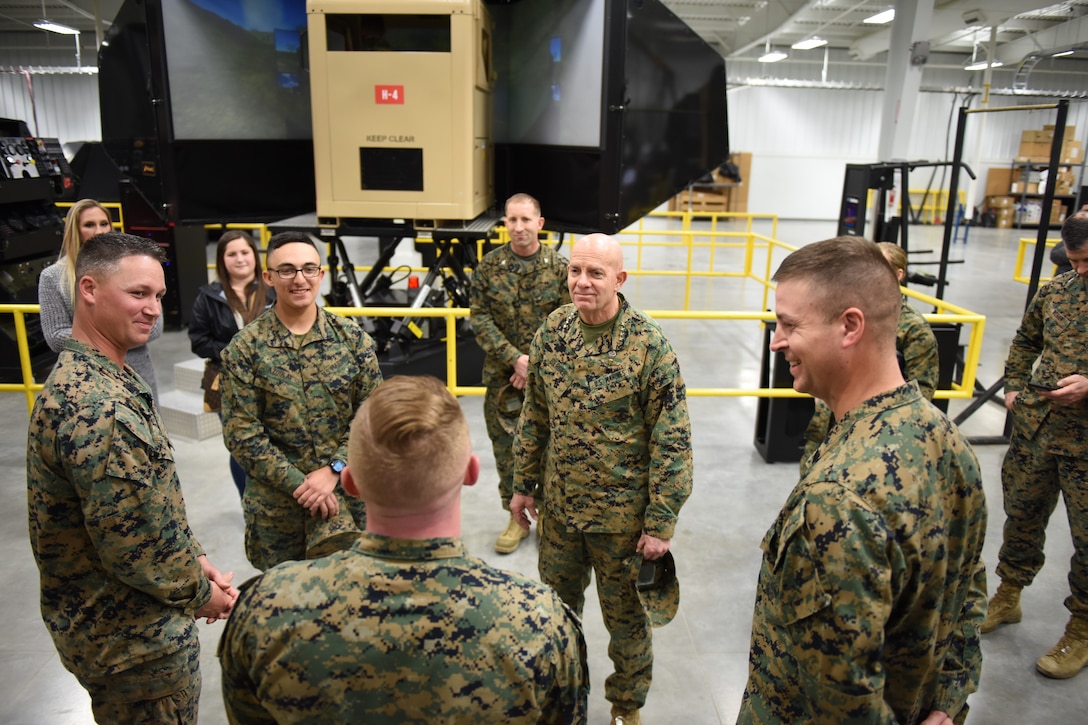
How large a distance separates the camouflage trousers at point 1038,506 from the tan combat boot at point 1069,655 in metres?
0.07

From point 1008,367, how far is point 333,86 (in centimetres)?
357

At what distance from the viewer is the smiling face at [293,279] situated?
7.98 feet

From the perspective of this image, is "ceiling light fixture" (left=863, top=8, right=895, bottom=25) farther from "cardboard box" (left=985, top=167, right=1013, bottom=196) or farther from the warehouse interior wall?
"cardboard box" (left=985, top=167, right=1013, bottom=196)

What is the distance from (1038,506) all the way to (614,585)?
6.43 ft

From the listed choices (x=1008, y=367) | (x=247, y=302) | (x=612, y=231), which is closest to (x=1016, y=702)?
(x=1008, y=367)

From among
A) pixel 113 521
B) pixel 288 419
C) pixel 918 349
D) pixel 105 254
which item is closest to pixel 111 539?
pixel 113 521

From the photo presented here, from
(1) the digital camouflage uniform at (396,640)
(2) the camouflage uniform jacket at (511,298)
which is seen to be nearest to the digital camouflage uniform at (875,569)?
(1) the digital camouflage uniform at (396,640)

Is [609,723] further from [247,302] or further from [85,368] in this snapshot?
[247,302]

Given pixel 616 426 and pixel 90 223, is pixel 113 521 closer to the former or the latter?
pixel 616 426

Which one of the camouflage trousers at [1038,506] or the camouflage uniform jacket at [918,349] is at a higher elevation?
the camouflage uniform jacket at [918,349]

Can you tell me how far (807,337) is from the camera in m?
1.38

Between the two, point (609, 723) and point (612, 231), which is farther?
point (612, 231)

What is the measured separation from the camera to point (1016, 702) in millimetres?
2852

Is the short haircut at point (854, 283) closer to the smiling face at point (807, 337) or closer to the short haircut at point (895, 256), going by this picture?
the smiling face at point (807, 337)
